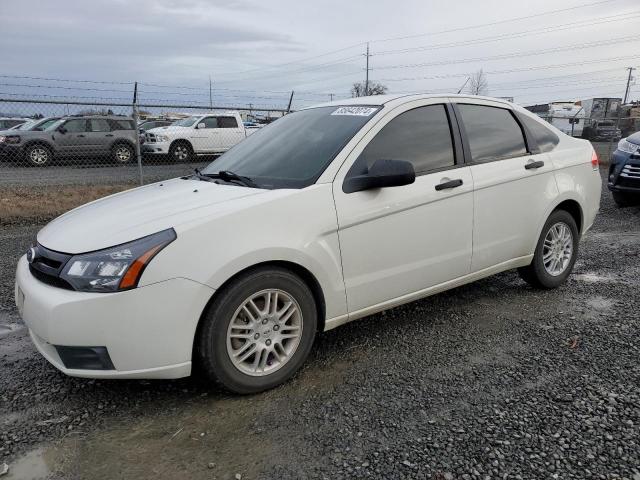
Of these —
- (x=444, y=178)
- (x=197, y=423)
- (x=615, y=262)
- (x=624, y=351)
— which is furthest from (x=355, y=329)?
(x=615, y=262)

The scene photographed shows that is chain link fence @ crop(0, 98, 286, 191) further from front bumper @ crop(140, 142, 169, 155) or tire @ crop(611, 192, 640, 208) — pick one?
tire @ crop(611, 192, 640, 208)

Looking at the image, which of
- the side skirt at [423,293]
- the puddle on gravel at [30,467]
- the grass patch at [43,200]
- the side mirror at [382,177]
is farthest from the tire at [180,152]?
the puddle on gravel at [30,467]

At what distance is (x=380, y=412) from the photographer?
9.19ft

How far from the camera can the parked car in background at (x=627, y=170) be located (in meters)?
8.30

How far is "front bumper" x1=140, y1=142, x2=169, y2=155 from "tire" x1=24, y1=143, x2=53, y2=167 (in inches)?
104

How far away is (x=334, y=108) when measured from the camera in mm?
3947

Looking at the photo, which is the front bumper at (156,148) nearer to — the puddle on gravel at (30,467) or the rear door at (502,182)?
the rear door at (502,182)

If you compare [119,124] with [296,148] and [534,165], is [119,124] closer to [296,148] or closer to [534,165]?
[296,148]

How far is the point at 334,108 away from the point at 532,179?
172 cm

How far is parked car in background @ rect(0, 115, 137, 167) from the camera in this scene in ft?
49.5

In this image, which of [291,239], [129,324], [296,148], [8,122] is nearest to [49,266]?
[129,324]

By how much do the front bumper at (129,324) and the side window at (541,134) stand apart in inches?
125

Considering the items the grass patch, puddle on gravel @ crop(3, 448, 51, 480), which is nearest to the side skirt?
puddle on gravel @ crop(3, 448, 51, 480)

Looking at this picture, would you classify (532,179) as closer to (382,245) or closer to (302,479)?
(382,245)
